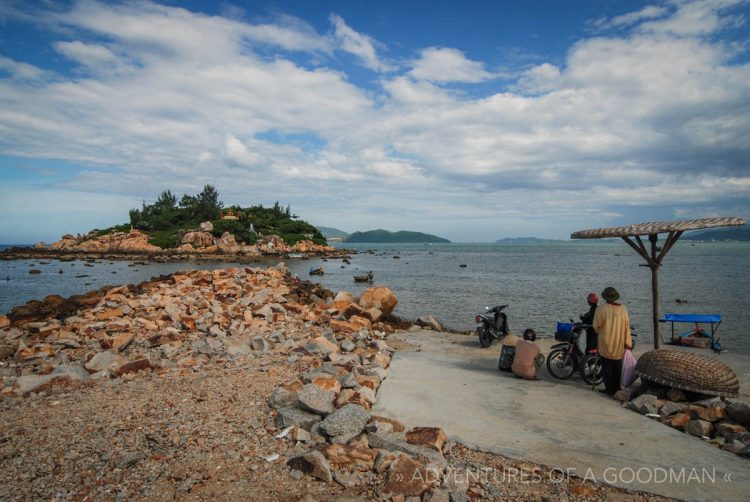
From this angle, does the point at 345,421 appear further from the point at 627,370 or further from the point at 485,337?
the point at 485,337

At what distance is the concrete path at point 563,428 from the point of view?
4.52 meters

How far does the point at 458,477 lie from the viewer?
4496mm

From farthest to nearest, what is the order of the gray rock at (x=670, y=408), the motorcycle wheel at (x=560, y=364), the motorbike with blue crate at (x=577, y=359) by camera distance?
the motorcycle wheel at (x=560, y=364) < the motorbike with blue crate at (x=577, y=359) < the gray rock at (x=670, y=408)

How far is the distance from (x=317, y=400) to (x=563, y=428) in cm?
335

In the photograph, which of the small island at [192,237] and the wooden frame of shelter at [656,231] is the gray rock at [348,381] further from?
the small island at [192,237]

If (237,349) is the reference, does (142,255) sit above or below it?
above

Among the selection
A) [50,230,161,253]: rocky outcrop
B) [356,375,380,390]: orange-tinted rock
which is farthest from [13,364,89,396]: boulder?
[50,230,161,253]: rocky outcrop

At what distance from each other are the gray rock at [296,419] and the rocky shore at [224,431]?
1 centimetres

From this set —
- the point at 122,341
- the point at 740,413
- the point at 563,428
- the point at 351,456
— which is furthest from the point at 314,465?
the point at 122,341

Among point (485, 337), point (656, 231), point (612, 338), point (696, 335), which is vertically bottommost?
point (696, 335)

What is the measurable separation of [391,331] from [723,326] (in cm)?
1393

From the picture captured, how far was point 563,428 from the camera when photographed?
226 inches

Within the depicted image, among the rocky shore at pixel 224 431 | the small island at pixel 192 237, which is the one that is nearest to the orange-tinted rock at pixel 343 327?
the rocky shore at pixel 224 431

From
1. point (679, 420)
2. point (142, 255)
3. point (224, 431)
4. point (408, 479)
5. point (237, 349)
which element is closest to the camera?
point (408, 479)
